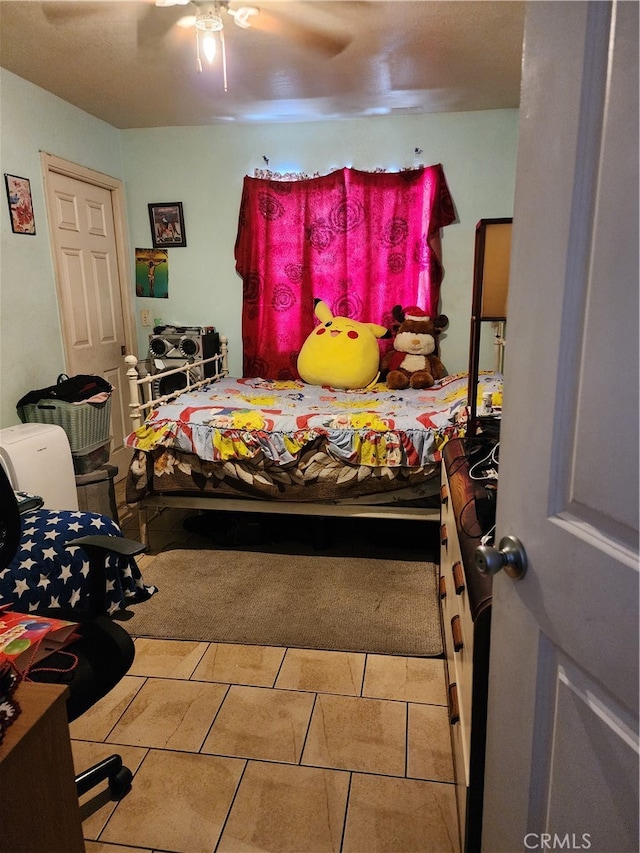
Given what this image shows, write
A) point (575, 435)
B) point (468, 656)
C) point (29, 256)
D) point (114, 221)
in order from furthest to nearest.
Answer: point (114, 221)
point (29, 256)
point (468, 656)
point (575, 435)

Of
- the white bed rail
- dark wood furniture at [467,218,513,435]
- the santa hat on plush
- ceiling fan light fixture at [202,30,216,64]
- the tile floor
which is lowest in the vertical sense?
the tile floor

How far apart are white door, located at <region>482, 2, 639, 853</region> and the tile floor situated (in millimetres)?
691

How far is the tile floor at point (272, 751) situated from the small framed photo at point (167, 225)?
9.62ft

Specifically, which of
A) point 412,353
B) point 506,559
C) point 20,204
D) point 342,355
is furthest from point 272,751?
point 20,204

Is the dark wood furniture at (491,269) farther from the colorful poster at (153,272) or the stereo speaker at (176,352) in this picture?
the colorful poster at (153,272)

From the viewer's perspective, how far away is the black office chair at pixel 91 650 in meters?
1.19

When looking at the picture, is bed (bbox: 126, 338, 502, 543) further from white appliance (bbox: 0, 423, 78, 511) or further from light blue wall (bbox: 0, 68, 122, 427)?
light blue wall (bbox: 0, 68, 122, 427)

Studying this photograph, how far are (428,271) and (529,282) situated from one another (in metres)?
3.12

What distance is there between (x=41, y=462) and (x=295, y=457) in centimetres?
122

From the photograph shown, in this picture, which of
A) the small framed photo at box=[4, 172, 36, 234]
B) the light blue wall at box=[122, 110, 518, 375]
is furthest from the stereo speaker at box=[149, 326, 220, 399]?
the small framed photo at box=[4, 172, 36, 234]

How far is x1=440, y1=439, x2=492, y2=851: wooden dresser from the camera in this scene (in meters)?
1.05

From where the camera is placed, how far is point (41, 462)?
2600 mm

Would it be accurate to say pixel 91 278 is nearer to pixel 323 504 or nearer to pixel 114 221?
pixel 114 221

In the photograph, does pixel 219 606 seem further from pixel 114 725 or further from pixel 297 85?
pixel 297 85
